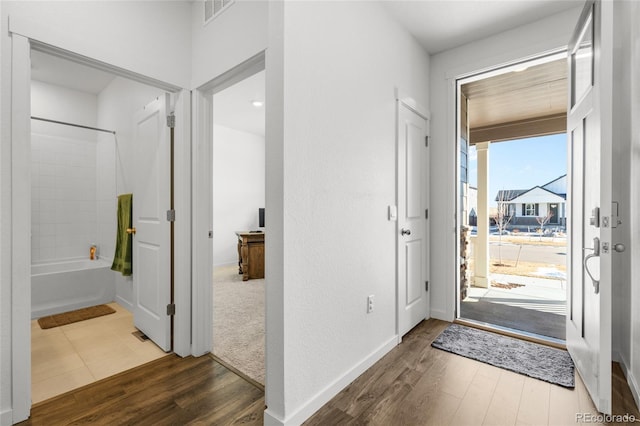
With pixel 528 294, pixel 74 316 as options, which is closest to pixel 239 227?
pixel 74 316

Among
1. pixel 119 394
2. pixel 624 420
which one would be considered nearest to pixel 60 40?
pixel 119 394

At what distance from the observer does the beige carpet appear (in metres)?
2.23

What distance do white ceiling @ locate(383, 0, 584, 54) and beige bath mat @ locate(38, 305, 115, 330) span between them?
4.06m

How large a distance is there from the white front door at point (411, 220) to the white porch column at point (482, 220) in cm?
208

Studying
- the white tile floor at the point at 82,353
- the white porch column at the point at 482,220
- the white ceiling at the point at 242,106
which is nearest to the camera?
the white tile floor at the point at 82,353

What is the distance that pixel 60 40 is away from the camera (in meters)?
1.72

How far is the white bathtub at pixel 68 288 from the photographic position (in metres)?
3.07

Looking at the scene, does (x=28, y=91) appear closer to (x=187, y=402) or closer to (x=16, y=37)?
(x=16, y=37)

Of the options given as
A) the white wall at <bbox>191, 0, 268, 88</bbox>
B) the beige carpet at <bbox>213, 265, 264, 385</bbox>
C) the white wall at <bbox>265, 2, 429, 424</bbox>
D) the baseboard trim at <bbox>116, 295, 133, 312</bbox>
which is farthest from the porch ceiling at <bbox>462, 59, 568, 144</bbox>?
the baseboard trim at <bbox>116, 295, 133, 312</bbox>

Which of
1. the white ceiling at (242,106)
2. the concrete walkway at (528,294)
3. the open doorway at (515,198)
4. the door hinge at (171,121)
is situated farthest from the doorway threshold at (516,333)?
the white ceiling at (242,106)

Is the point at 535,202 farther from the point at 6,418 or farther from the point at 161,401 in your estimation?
the point at 6,418

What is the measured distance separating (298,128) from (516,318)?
3018 mm

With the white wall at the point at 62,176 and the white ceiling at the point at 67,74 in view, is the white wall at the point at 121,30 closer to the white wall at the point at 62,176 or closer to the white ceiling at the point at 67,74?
the white ceiling at the point at 67,74

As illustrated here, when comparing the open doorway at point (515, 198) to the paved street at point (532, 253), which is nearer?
the open doorway at point (515, 198)
